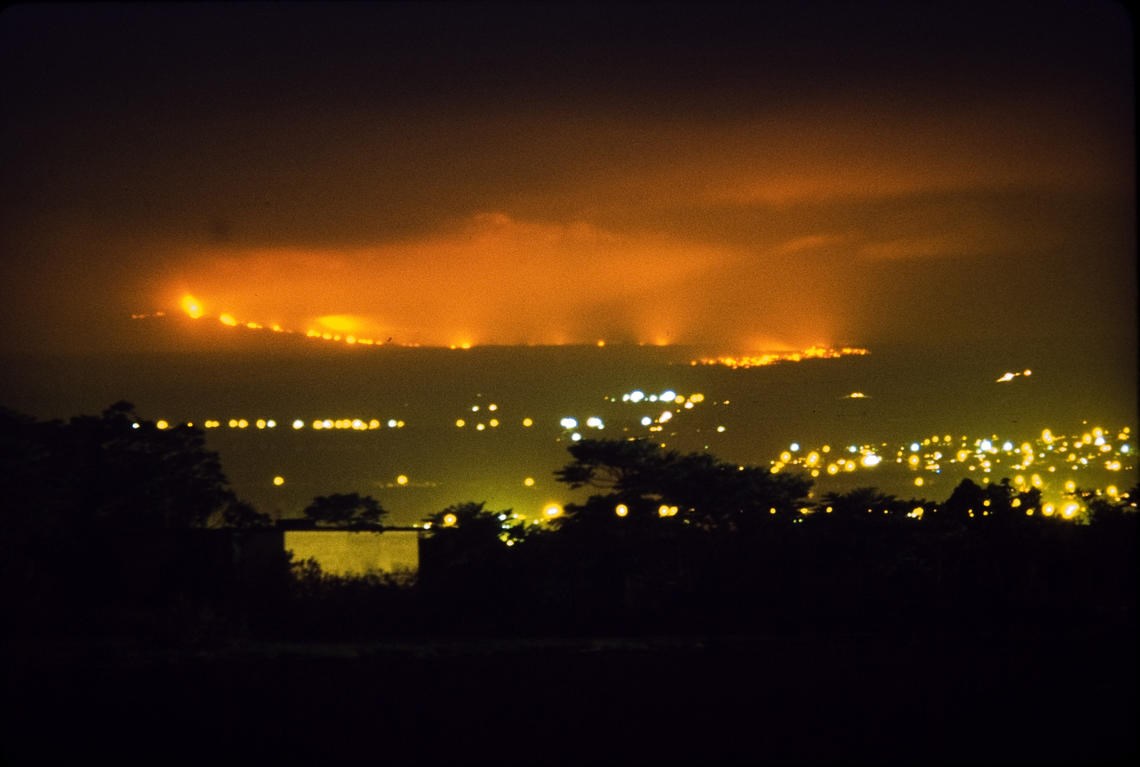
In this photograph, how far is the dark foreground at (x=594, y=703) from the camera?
1180cm

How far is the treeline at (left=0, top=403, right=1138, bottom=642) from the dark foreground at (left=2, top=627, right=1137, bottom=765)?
2.28 metres

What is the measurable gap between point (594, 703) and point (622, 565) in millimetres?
9774

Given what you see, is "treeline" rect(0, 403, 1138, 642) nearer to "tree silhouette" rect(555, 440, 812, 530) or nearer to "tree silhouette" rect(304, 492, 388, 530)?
"tree silhouette" rect(555, 440, 812, 530)

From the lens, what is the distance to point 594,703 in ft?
46.3

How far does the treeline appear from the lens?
842 inches

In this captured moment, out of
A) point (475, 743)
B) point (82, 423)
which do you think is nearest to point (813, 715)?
point (475, 743)

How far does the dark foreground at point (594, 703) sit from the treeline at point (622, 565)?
7.48 ft

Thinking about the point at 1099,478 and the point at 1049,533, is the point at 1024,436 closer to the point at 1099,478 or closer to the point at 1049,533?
the point at 1099,478

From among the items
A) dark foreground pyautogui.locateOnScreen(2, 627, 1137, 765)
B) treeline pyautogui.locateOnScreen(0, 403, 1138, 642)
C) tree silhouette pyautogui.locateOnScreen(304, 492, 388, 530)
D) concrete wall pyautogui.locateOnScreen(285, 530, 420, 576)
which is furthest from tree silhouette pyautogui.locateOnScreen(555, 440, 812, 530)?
dark foreground pyautogui.locateOnScreen(2, 627, 1137, 765)

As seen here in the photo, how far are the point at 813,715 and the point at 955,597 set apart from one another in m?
9.78

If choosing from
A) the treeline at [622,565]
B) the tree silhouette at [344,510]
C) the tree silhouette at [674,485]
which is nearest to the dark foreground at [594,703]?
the treeline at [622,565]

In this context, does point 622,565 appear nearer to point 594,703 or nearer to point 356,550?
point 356,550

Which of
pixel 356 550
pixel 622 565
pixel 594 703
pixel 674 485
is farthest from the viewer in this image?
pixel 674 485

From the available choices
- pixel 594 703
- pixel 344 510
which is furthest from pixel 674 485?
pixel 594 703
